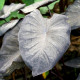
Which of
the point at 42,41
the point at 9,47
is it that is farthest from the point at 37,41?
the point at 9,47

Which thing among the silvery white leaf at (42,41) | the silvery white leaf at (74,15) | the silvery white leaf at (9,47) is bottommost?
the silvery white leaf at (9,47)

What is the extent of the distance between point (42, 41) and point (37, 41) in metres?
0.02

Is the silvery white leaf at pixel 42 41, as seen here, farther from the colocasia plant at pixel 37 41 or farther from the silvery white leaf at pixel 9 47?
the silvery white leaf at pixel 9 47

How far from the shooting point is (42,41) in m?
0.95

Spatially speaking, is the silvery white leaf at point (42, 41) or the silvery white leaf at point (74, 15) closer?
the silvery white leaf at point (42, 41)

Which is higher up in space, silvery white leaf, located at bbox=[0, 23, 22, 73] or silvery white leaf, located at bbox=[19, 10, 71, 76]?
silvery white leaf, located at bbox=[19, 10, 71, 76]

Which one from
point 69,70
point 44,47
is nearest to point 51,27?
point 44,47

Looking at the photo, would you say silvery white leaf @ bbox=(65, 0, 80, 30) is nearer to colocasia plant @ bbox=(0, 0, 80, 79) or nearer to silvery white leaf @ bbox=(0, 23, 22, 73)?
colocasia plant @ bbox=(0, 0, 80, 79)

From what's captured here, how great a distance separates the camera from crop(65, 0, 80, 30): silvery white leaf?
1.05 metres

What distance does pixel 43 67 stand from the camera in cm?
85

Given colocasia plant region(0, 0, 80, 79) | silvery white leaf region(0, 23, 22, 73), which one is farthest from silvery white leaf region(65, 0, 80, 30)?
silvery white leaf region(0, 23, 22, 73)

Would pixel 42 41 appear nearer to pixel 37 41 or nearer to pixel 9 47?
pixel 37 41

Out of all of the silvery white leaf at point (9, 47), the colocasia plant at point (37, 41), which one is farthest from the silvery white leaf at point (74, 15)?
the silvery white leaf at point (9, 47)

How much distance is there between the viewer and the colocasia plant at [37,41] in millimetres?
859
